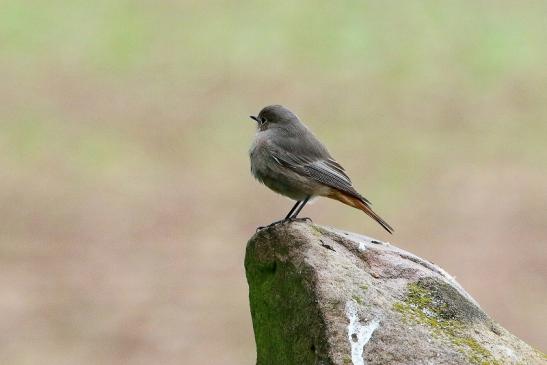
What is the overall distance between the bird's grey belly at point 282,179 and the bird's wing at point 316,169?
3cm

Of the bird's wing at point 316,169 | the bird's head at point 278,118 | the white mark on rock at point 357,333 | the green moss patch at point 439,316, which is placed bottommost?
the white mark on rock at point 357,333

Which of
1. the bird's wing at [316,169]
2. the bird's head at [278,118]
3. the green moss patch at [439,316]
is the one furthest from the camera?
the bird's head at [278,118]

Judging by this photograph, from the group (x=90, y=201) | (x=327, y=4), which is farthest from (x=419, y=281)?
(x=327, y=4)

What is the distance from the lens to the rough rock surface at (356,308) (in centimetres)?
602

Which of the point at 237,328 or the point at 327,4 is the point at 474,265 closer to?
the point at 237,328

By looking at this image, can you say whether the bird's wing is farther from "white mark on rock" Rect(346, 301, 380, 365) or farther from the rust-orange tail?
"white mark on rock" Rect(346, 301, 380, 365)

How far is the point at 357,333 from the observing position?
237 inches

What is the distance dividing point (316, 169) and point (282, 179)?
0.24 metres

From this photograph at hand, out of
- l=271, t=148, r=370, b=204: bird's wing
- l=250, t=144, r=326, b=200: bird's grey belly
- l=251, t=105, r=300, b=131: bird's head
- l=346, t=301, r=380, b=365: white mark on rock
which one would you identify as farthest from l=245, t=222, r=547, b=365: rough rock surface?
l=251, t=105, r=300, b=131: bird's head

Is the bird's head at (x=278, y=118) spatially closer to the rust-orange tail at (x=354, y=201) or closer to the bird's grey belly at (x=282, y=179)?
the bird's grey belly at (x=282, y=179)

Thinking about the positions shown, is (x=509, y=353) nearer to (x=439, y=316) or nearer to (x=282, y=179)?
(x=439, y=316)

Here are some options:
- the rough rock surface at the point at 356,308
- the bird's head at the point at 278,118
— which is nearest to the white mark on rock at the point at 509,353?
the rough rock surface at the point at 356,308

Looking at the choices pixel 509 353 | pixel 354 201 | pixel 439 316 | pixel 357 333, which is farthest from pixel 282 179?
pixel 509 353

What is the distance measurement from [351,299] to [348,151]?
11.8 meters
